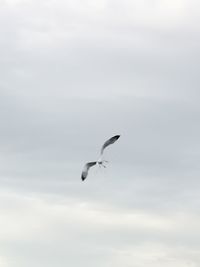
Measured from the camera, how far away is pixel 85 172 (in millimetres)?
99062

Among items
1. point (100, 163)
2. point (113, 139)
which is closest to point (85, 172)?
point (113, 139)

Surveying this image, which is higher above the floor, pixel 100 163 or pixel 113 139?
pixel 113 139

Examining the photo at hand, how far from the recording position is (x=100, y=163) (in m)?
71.4

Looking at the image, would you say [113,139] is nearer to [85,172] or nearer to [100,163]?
[85,172]

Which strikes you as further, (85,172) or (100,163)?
(85,172)

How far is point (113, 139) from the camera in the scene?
97062 mm

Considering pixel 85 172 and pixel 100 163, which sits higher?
pixel 85 172

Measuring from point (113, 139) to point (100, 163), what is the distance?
25.9 meters

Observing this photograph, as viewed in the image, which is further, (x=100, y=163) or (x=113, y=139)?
(x=113, y=139)

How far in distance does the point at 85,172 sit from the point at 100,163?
28.0 metres
